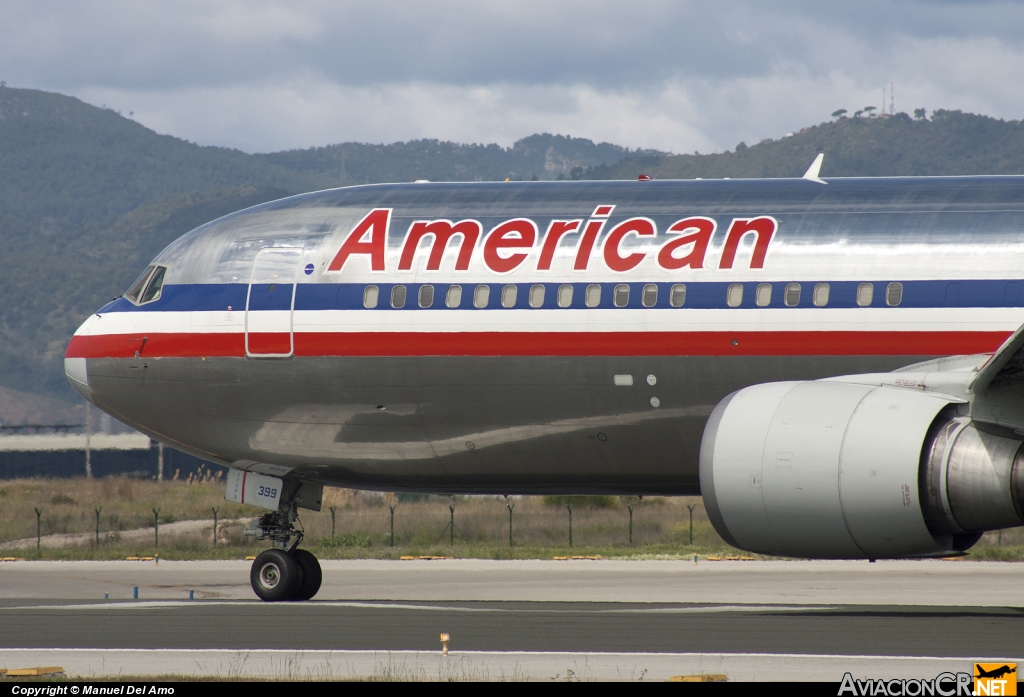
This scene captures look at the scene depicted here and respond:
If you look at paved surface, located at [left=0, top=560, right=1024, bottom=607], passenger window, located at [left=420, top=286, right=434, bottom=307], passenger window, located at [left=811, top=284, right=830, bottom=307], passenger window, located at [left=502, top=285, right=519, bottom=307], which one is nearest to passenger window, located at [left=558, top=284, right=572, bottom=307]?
passenger window, located at [left=502, top=285, right=519, bottom=307]

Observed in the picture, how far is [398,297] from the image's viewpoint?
61.9ft

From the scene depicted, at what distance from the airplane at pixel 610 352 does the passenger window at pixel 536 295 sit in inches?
4.6

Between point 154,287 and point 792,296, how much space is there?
9.93 meters

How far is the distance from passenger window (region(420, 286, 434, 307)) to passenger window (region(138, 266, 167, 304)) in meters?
4.59

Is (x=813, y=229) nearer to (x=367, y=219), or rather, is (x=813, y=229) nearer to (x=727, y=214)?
(x=727, y=214)

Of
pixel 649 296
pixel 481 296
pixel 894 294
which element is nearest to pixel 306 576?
pixel 481 296

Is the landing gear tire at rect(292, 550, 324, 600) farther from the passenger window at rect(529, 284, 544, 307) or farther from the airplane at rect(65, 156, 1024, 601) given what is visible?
the passenger window at rect(529, 284, 544, 307)

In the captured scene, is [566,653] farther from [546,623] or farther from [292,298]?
[292,298]

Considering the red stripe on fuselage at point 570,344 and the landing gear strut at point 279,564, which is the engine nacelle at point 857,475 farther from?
the landing gear strut at point 279,564

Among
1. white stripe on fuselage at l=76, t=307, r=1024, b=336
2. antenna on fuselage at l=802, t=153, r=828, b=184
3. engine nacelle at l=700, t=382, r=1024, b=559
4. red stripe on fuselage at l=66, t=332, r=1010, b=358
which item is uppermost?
antenna on fuselage at l=802, t=153, r=828, b=184

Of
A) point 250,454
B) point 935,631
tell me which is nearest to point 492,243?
point 250,454

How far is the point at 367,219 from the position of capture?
19766 mm

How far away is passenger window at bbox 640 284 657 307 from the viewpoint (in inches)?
696

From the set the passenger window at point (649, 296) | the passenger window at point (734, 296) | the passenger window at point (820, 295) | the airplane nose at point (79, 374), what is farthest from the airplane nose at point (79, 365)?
the passenger window at point (820, 295)
